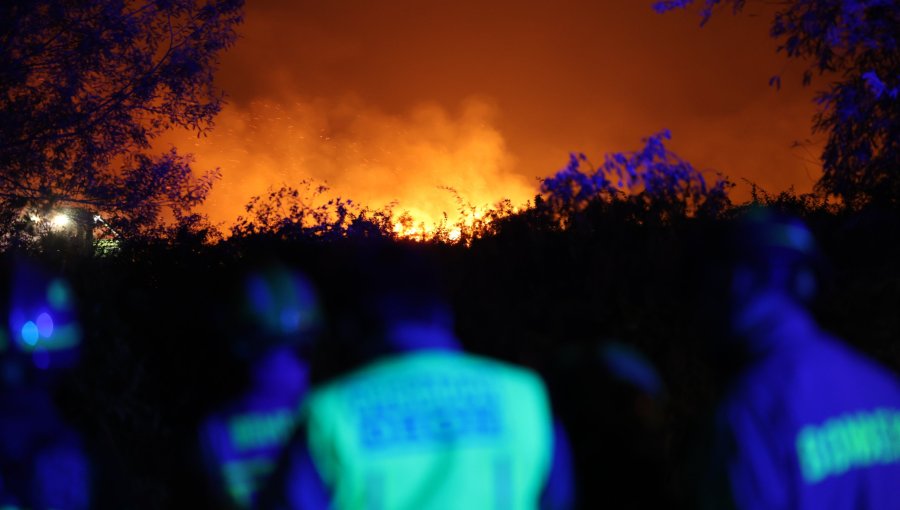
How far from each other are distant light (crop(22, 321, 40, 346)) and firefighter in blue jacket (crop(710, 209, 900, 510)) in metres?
2.51

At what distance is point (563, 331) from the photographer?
5.20m

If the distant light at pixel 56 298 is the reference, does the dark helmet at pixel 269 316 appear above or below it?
below

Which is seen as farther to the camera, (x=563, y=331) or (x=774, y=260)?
(x=563, y=331)

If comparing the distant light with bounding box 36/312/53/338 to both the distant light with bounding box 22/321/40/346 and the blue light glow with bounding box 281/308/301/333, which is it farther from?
the blue light glow with bounding box 281/308/301/333

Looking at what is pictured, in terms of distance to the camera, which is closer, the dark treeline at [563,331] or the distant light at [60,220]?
the dark treeline at [563,331]

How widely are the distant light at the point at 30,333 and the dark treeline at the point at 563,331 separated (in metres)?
1.15

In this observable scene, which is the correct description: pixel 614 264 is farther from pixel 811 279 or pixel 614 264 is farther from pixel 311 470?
pixel 311 470

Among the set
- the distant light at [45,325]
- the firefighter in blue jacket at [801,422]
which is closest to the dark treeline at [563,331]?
the distant light at [45,325]

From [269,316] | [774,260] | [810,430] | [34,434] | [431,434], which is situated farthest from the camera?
[269,316]

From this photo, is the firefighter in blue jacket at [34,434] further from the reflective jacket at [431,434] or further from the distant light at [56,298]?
the reflective jacket at [431,434]

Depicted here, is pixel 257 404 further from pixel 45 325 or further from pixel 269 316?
pixel 45 325

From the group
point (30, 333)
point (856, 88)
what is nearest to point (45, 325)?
point (30, 333)

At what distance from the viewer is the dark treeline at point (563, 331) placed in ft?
13.0

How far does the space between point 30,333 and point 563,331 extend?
3.58 meters
